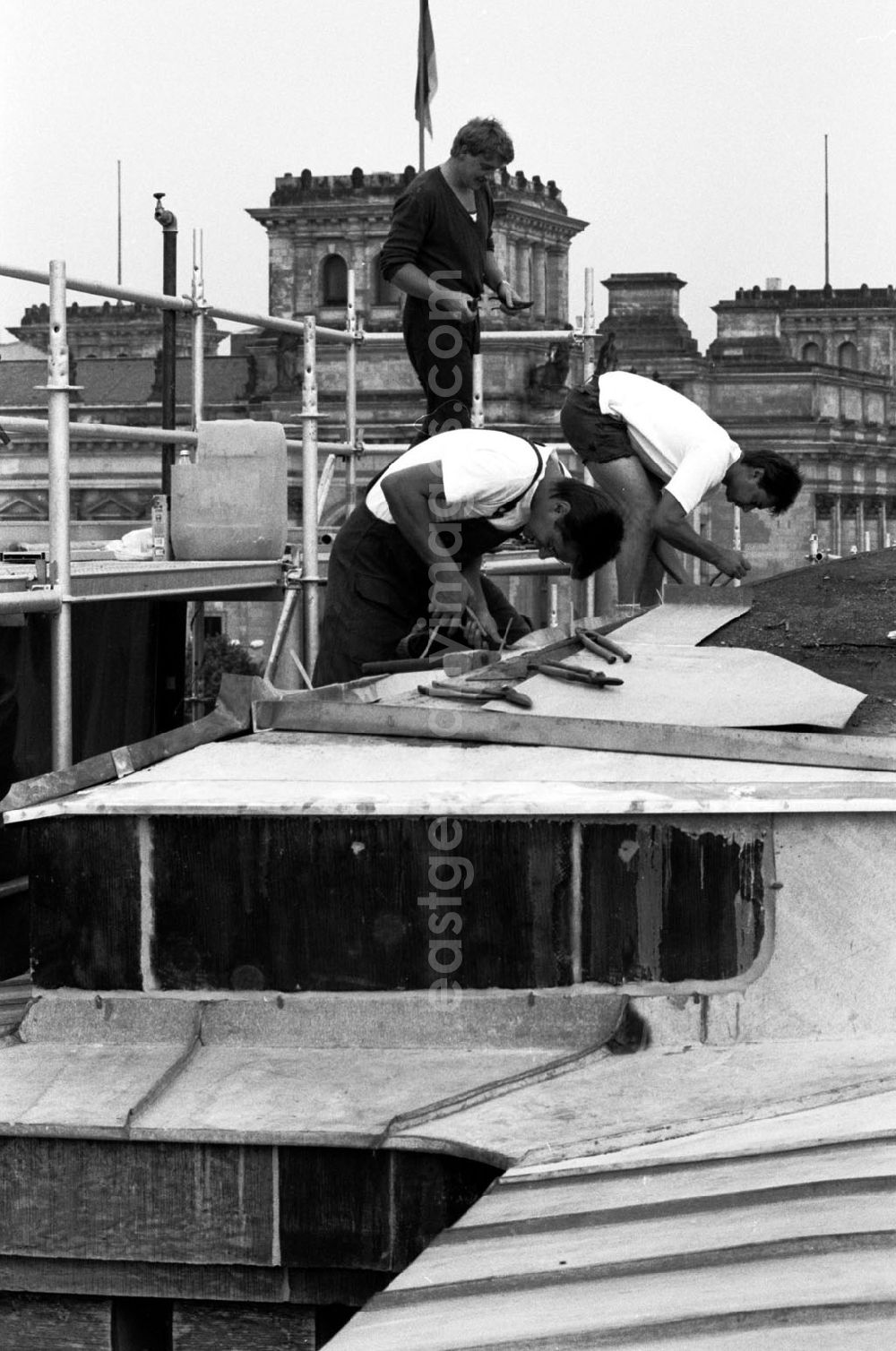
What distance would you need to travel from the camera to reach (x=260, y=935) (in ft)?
16.9

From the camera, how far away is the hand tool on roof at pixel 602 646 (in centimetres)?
645

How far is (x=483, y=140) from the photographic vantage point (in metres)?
8.27

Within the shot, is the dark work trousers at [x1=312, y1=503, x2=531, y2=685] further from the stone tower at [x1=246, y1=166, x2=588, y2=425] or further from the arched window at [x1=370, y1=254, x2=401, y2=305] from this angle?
the arched window at [x1=370, y1=254, x2=401, y2=305]

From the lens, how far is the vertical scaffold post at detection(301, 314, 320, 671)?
9320mm

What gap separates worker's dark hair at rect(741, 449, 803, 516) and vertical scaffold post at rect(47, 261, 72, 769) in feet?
8.77

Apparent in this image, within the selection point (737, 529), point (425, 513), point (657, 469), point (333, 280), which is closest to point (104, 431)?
point (425, 513)

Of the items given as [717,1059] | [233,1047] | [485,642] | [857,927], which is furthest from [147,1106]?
[485,642]

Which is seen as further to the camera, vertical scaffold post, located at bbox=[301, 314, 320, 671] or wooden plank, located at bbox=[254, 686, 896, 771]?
vertical scaffold post, located at bbox=[301, 314, 320, 671]

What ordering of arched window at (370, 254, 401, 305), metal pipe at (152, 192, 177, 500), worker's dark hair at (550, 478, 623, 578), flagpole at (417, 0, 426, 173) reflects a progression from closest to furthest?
1. worker's dark hair at (550, 478, 623, 578)
2. metal pipe at (152, 192, 177, 500)
3. flagpole at (417, 0, 426, 173)
4. arched window at (370, 254, 401, 305)

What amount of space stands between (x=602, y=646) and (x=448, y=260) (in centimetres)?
269

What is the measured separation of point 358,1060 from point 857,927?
3.87ft

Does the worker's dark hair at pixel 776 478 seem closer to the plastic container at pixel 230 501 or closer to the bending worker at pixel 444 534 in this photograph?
the bending worker at pixel 444 534

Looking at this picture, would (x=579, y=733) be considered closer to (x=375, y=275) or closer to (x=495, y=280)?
(x=495, y=280)

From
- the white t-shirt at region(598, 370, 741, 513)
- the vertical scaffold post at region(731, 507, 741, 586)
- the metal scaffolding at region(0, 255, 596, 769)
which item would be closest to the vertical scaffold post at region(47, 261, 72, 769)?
the metal scaffolding at region(0, 255, 596, 769)
